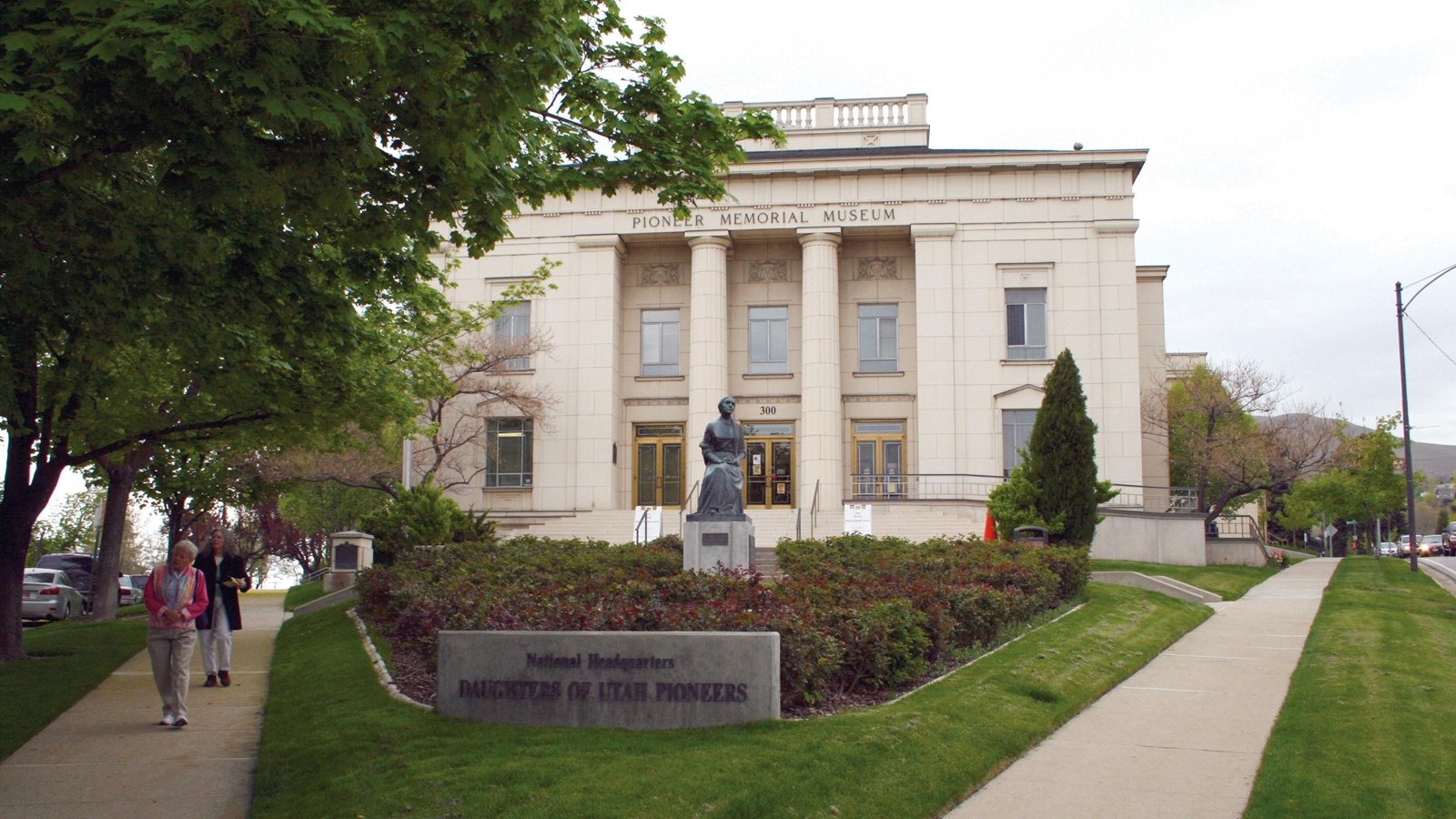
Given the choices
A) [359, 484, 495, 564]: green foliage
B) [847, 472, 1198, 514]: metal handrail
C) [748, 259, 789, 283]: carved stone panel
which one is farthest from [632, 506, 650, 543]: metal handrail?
[748, 259, 789, 283]: carved stone panel

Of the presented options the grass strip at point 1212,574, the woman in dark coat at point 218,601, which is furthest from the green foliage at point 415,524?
the grass strip at point 1212,574

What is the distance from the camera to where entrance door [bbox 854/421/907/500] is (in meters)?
42.2

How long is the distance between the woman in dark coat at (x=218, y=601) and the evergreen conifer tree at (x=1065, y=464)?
58.7ft

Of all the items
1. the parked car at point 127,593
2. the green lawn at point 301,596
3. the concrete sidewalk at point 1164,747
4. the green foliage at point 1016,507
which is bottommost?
the parked car at point 127,593

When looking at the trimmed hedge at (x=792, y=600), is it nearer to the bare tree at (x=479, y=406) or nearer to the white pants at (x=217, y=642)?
the white pants at (x=217, y=642)

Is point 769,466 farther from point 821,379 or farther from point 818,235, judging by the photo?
point 818,235

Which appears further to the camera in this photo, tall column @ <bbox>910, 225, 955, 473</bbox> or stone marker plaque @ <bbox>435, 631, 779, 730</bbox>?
tall column @ <bbox>910, 225, 955, 473</bbox>

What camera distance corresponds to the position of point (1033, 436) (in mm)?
28891

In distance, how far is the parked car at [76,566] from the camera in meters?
36.6

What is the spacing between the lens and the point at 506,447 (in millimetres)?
43188

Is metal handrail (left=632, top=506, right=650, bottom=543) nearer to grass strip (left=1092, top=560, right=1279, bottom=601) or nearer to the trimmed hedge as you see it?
the trimmed hedge

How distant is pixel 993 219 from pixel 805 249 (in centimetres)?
634

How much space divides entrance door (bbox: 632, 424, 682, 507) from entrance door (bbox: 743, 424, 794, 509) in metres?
2.37

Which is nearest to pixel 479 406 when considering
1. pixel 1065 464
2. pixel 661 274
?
pixel 661 274
